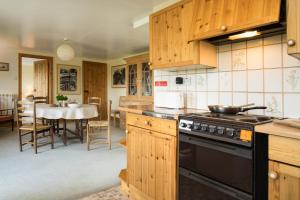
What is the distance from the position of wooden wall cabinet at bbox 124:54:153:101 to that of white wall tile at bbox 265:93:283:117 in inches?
153

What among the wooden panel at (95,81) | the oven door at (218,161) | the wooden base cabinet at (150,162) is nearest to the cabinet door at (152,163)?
the wooden base cabinet at (150,162)

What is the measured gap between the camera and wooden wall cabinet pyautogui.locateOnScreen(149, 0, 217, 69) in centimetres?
184

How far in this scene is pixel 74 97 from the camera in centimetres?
711

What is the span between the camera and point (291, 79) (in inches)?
56.2

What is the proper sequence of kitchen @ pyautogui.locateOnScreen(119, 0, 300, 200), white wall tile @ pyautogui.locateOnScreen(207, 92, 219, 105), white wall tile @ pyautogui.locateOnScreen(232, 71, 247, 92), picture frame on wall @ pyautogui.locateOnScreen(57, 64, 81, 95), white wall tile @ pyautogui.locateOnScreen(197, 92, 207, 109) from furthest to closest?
1. picture frame on wall @ pyautogui.locateOnScreen(57, 64, 81, 95)
2. white wall tile @ pyautogui.locateOnScreen(197, 92, 207, 109)
3. white wall tile @ pyautogui.locateOnScreen(207, 92, 219, 105)
4. white wall tile @ pyautogui.locateOnScreen(232, 71, 247, 92)
5. kitchen @ pyautogui.locateOnScreen(119, 0, 300, 200)

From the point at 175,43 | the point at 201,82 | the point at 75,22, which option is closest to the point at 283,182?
the point at 201,82

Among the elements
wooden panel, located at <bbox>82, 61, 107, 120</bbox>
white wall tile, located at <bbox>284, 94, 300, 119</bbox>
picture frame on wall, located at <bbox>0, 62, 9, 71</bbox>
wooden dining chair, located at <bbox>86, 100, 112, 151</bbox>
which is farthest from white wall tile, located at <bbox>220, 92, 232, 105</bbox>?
wooden panel, located at <bbox>82, 61, 107, 120</bbox>

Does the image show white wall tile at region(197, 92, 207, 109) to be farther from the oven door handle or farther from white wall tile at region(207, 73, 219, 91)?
the oven door handle

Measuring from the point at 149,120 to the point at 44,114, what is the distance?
271cm

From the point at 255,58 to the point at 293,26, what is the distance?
1.57ft

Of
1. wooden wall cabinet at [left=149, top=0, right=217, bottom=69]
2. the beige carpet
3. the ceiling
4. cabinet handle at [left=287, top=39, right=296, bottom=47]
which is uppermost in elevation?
the ceiling

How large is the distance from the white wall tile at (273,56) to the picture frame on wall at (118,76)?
5.72 meters

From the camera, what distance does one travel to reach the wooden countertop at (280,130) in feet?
3.04

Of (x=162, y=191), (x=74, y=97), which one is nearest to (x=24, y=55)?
(x=74, y=97)
